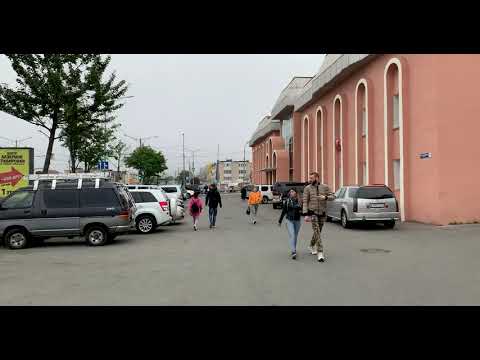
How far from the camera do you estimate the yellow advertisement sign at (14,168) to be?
19.8 metres

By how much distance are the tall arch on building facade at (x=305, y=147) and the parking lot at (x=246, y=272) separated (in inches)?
1103

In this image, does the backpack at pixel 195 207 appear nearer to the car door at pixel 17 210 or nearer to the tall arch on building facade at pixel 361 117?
the car door at pixel 17 210

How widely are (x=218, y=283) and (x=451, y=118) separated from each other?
14.3 meters

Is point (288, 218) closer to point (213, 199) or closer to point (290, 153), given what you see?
point (213, 199)

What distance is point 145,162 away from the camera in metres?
67.7

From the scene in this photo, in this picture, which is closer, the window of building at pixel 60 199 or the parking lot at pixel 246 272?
the parking lot at pixel 246 272

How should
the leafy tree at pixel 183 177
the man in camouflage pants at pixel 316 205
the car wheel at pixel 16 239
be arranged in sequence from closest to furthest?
the man in camouflage pants at pixel 316 205, the car wheel at pixel 16 239, the leafy tree at pixel 183 177

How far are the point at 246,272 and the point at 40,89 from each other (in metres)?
14.5

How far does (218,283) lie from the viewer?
8.20m

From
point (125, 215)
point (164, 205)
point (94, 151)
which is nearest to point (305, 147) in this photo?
point (94, 151)

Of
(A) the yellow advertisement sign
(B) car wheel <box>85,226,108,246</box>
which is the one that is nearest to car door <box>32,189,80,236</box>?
(B) car wheel <box>85,226,108,246</box>

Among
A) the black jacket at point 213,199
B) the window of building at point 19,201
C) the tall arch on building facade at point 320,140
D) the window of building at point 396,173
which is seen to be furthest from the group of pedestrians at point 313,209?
the tall arch on building facade at point 320,140

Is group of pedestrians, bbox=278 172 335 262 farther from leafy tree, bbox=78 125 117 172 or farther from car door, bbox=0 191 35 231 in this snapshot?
leafy tree, bbox=78 125 117 172
